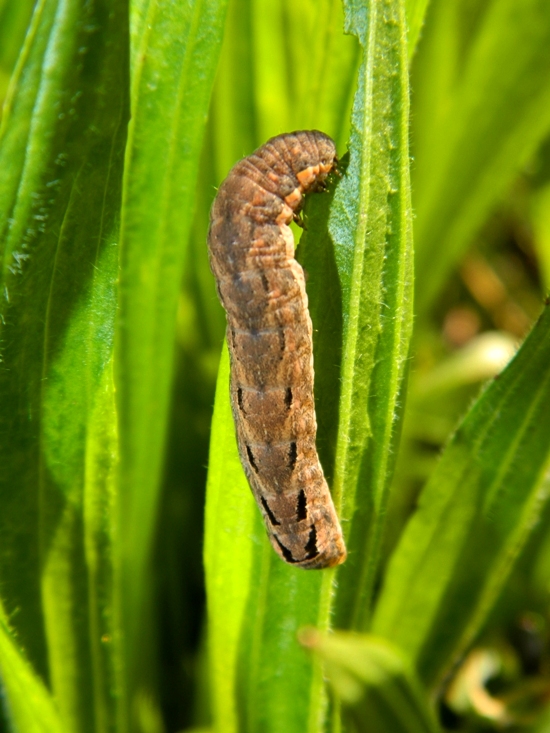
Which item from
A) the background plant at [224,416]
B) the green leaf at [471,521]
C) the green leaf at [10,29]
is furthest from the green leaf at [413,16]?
the green leaf at [10,29]

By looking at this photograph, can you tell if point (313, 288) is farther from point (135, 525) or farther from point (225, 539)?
point (135, 525)

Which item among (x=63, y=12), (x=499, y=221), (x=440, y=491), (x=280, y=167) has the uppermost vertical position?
(x=499, y=221)

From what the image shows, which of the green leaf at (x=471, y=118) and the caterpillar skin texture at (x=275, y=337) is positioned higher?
the green leaf at (x=471, y=118)

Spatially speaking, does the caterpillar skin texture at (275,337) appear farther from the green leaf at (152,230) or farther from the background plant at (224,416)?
the green leaf at (152,230)

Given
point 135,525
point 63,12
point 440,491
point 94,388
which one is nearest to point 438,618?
point 440,491

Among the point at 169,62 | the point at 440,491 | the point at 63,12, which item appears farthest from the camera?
the point at 440,491

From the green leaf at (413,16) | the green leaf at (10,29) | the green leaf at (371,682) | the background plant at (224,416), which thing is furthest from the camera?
the green leaf at (10,29)

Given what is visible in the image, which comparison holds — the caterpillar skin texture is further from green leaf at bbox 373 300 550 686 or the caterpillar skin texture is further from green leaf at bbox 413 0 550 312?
green leaf at bbox 413 0 550 312
